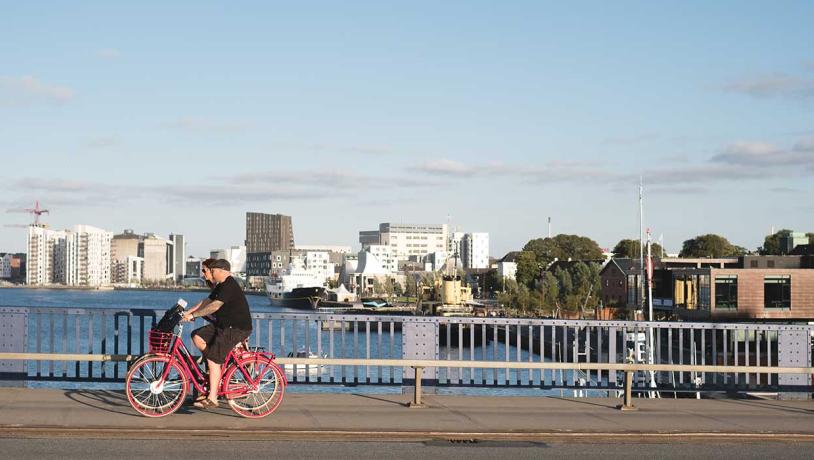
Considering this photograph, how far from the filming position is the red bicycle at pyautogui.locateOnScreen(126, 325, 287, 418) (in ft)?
46.7

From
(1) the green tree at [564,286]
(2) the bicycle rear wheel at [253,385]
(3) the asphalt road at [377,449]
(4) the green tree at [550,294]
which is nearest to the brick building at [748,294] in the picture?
(4) the green tree at [550,294]

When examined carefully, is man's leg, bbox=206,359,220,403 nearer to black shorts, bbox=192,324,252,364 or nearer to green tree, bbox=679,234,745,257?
black shorts, bbox=192,324,252,364

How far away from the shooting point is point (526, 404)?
55.8 ft

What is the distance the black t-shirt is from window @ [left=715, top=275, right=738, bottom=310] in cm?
7586

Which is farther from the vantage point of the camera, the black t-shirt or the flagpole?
the flagpole

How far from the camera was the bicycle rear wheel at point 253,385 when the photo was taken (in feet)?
47.5

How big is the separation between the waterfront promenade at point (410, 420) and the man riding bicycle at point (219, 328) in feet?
2.14

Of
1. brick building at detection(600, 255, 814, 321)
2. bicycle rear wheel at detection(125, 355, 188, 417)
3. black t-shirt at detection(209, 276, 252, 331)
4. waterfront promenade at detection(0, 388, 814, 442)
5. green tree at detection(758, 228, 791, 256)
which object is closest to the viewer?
waterfront promenade at detection(0, 388, 814, 442)

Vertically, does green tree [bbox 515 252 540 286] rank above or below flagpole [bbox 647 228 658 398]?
above

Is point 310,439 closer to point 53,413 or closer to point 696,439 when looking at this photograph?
point 53,413

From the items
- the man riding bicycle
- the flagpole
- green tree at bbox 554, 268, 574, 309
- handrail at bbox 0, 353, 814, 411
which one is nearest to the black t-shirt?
the man riding bicycle

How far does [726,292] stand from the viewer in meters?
86.4

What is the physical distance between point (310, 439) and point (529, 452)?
2545 millimetres

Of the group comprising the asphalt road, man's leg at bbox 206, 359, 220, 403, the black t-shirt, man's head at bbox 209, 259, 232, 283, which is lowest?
the asphalt road
